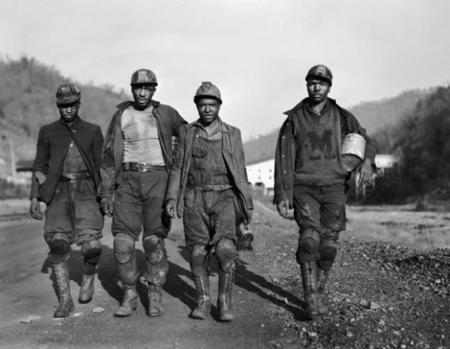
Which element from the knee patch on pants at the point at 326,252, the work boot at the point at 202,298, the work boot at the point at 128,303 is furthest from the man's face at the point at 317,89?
the work boot at the point at 128,303

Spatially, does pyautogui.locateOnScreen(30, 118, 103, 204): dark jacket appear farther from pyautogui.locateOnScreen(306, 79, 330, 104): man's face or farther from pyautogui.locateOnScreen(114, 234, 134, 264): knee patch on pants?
pyautogui.locateOnScreen(306, 79, 330, 104): man's face

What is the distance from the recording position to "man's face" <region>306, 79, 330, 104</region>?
5605 mm

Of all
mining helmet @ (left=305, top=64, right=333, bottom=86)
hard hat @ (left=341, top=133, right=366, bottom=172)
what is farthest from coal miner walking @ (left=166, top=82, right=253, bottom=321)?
hard hat @ (left=341, top=133, right=366, bottom=172)

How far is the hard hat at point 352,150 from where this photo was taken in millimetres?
5629

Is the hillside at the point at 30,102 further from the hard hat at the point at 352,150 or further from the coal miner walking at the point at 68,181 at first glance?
the hard hat at the point at 352,150

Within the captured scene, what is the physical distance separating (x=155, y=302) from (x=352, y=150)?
2682 millimetres

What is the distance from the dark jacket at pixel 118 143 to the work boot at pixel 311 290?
1854 millimetres

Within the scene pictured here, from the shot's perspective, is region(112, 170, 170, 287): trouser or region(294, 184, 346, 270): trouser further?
region(112, 170, 170, 287): trouser

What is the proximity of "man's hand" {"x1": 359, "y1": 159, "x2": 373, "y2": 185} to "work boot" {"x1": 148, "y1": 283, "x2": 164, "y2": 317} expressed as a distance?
252 cm

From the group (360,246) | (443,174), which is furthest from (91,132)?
(443,174)

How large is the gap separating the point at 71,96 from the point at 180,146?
1.51 meters

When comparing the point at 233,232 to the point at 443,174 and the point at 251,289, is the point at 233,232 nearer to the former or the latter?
the point at 251,289

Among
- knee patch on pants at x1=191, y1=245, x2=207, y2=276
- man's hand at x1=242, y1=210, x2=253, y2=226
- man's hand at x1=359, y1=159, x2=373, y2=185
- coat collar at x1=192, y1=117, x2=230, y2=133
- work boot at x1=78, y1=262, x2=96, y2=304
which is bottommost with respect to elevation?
work boot at x1=78, y1=262, x2=96, y2=304

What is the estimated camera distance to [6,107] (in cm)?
9469
